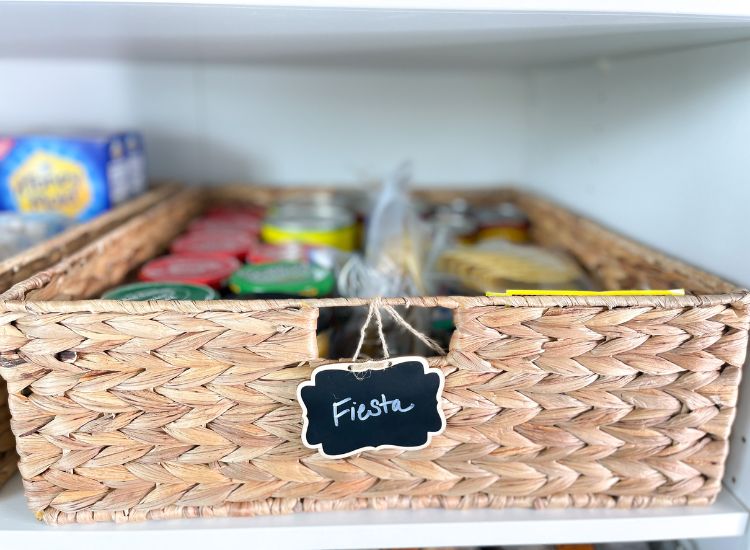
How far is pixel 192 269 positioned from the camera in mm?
703

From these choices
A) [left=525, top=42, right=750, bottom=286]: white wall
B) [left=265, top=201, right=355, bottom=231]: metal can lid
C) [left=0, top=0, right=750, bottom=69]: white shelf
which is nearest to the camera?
[left=0, top=0, right=750, bottom=69]: white shelf

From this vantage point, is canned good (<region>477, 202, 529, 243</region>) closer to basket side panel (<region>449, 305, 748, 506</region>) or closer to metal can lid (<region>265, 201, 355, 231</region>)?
metal can lid (<region>265, 201, 355, 231</region>)

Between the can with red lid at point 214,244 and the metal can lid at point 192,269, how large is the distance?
2cm

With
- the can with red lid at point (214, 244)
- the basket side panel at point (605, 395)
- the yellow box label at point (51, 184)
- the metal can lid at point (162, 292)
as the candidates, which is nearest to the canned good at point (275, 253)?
the can with red lid at point (214, 244)

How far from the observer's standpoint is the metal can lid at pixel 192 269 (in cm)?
67

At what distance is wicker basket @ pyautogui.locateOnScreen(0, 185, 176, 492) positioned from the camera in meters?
0.54

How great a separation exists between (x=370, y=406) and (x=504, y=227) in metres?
0.55

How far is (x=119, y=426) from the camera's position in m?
0.49

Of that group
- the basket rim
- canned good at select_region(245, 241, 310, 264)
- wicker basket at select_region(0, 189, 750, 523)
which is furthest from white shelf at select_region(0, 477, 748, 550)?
canned good at select_region(245, 241, 310, 264)

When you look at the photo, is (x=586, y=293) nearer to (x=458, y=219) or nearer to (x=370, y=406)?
(x=370, y=406)

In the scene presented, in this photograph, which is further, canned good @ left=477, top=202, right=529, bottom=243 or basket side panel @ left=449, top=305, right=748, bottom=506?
canned good @ left=477, top=202, right=529, bottom=243

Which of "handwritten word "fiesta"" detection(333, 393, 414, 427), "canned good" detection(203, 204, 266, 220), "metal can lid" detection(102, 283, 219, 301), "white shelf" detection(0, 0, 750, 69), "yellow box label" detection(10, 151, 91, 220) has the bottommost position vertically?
"handwritten word "fiesta"" detection(333, 393, 414, 427)

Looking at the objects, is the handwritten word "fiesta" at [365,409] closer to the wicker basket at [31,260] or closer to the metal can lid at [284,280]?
the metal can lid at [284,280]

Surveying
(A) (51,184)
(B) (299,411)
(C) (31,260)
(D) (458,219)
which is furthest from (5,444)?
(D) (458,219)
